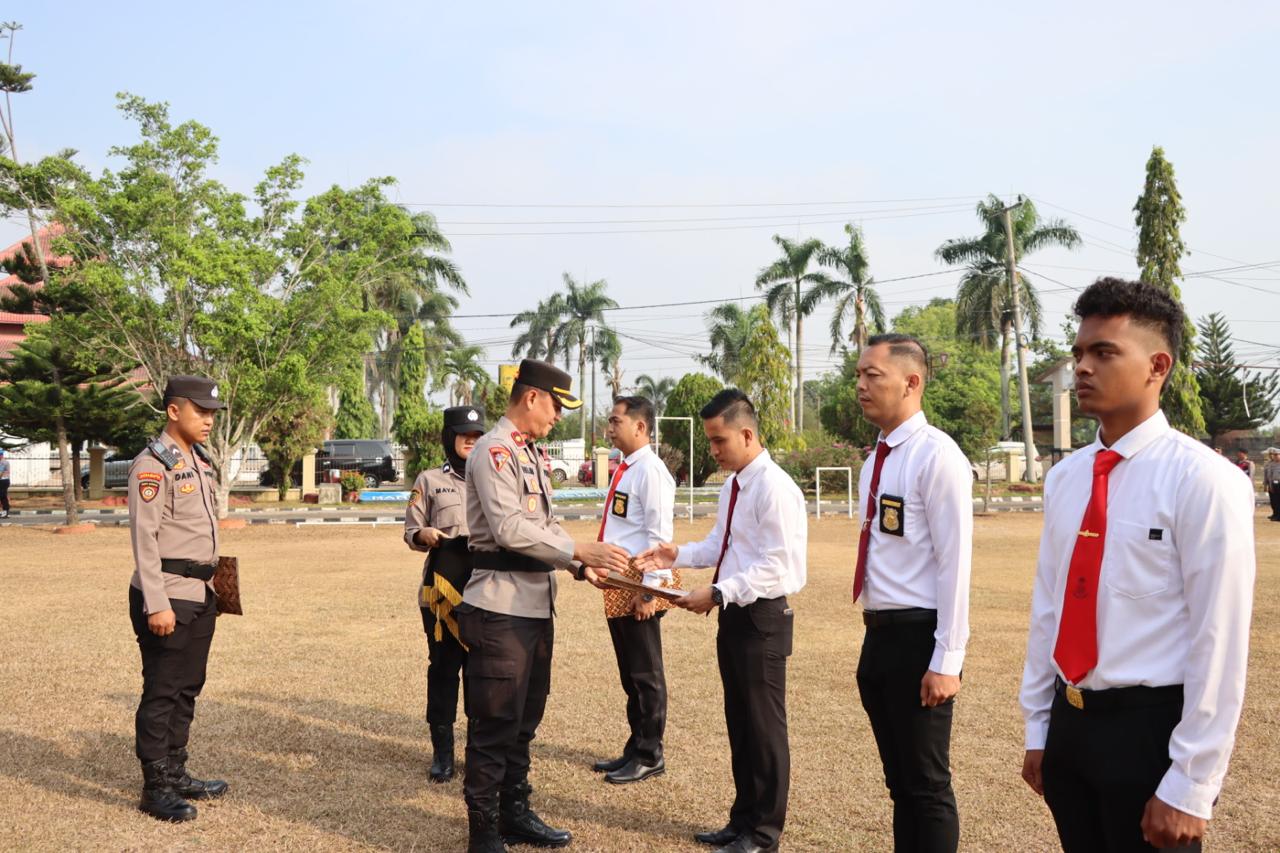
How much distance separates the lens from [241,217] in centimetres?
2117

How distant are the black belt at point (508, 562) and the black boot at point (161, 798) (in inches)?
71.5

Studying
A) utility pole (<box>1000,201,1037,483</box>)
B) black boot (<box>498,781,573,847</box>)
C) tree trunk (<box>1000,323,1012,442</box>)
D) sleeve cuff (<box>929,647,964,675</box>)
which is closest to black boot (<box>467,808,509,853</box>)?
black boot (<box>498,781,573,847</box>)

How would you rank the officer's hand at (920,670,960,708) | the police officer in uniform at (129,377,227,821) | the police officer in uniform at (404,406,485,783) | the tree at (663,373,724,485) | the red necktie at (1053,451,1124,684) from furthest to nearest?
the tree at (663,373,724,485) < the police officer in uniform at (404,406,485,783) < the police officer in uniform at (129,377,227,821) < the officer's hand at (920,670,960,708) < the red necktie at (1053,451,1124,684)

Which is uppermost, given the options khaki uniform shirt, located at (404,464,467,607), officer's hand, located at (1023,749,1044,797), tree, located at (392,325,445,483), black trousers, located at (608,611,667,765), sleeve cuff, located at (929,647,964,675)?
tree, located at (392,325,445,483)

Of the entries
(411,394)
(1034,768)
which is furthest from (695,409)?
(1034,768)

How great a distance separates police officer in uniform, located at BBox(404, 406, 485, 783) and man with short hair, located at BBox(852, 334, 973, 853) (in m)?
2.37

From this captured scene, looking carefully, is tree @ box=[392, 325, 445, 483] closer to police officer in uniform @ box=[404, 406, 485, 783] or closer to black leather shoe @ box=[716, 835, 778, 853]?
police officer in uniform @ box=[404, 406, 485, 783]

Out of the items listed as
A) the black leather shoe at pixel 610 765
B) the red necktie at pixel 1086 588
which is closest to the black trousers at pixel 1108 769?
the red necktie at pixel 1086 588

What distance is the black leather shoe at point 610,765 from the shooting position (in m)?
5.36

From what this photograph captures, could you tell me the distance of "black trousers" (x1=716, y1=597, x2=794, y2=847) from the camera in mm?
4270

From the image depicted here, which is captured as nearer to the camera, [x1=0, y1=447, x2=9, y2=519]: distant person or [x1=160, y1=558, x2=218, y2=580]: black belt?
[x1=160, y1=558, x2=218, y2=580]: black belt

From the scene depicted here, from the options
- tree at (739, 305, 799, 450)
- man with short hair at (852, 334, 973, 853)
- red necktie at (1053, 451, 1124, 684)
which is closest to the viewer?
red necktie at (1053, 451, 1124, 684)

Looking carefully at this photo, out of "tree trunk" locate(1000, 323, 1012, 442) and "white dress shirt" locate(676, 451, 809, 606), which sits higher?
"tree trunk" locate(1000, 323, 1012, 442)

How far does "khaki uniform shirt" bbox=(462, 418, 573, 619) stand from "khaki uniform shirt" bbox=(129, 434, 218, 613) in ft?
5.04
